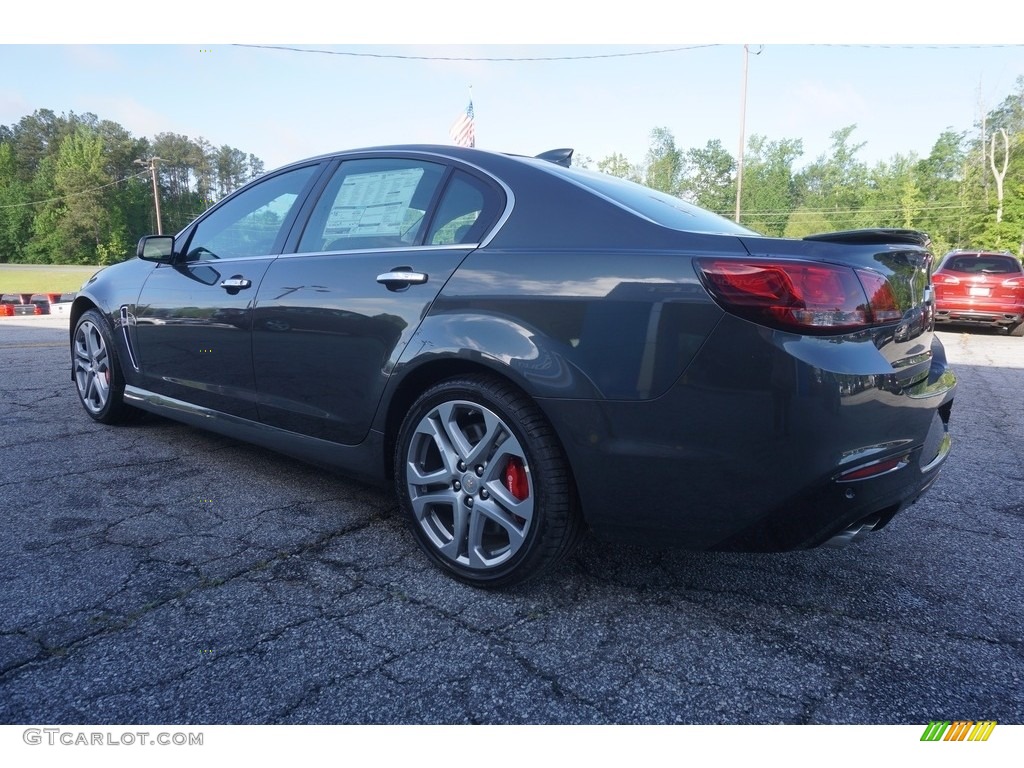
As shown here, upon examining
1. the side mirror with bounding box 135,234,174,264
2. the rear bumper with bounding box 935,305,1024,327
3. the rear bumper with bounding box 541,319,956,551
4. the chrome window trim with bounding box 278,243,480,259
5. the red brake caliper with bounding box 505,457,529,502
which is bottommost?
the rear bumper with bounding box 935,305,1024,327

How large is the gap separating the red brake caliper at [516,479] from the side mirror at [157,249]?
245cm

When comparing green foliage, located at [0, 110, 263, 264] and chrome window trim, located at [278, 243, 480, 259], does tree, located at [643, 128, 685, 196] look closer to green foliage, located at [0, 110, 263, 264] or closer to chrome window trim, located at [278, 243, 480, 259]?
green foliage, located at [0, 110, 263, 264]

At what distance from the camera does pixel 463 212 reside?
2.43 metres

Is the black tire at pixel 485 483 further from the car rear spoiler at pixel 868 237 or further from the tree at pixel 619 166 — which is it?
the tree at pixel 619 166

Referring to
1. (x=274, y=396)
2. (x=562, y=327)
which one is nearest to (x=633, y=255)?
(x=562, y=327)

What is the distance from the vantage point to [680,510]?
6.35 feet

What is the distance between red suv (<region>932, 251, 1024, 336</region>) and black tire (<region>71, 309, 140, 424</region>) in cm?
1140

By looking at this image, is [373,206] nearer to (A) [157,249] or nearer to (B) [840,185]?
(A) [157,249]

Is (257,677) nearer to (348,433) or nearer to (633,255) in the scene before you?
(348,433)

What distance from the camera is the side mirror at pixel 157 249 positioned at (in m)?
3.61

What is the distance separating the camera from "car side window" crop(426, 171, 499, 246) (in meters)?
2.36

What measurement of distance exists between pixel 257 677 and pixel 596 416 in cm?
114

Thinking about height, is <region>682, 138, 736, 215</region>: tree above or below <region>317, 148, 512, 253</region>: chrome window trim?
above
